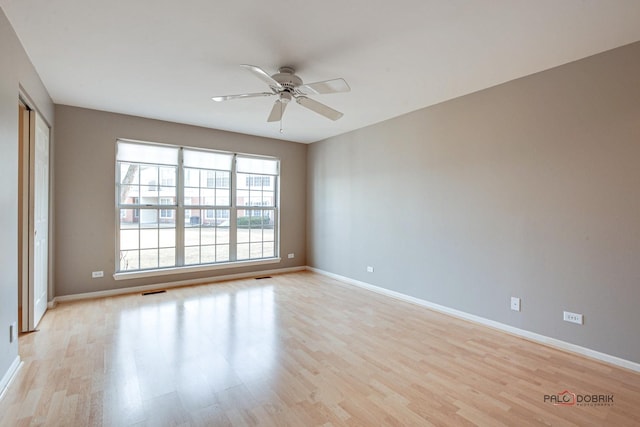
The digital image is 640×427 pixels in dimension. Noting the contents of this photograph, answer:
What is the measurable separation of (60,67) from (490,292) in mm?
5074

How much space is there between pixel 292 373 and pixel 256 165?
4.25m

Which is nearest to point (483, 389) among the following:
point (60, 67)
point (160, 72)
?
point (160, 72)

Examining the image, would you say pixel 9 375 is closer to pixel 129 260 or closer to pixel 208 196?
pixel 129 260

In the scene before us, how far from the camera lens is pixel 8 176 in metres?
2.23

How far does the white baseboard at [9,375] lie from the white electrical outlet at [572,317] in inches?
178

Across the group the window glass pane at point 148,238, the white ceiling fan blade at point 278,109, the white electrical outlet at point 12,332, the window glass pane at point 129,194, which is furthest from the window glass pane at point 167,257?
the white ceiling fan blade at point 278,109

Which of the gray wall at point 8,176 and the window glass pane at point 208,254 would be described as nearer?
the gray wall at point 8,176

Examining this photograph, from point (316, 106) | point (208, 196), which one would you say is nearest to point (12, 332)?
point (316, 106)

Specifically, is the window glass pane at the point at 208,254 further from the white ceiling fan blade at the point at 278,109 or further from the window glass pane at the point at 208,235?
the white ceiling fan blade at the point at 278,109

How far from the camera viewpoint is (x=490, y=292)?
11.1 ft

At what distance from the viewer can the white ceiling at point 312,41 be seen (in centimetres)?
208

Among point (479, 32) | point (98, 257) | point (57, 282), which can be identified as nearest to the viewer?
point (479, 32)

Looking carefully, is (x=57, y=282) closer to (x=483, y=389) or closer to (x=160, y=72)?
(x=160, y=72)

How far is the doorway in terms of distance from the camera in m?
2.96
